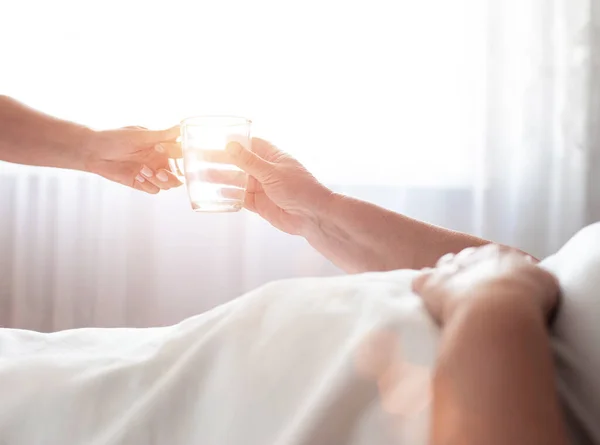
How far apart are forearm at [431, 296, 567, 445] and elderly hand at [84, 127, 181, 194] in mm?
1052

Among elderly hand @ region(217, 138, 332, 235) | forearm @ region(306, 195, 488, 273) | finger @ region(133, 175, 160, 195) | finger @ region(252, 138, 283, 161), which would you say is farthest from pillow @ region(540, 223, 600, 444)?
finger @ region(133, 175, 160, 195)

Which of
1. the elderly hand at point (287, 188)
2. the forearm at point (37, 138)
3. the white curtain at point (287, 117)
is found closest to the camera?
the elderly hand at point (287, 188)

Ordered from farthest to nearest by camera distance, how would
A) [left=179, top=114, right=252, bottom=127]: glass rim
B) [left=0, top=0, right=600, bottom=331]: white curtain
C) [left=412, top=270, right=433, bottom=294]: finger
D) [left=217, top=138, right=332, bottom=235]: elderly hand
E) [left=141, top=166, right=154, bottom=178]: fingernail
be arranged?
1. [left=0, top=0, right=600, bottom=331]: white curtain
2. [left=141, top=166, right=154, bottom=178]: fingernail
3. [left=217, top=138, right=332, bottom=235]: elderly hand
4. [left=179, top=114, right=252, bottom=127]: glass rim
5. [left=412, top=270, right=433, bottom=294]: finger

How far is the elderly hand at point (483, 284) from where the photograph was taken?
46cm

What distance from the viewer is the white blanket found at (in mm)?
452

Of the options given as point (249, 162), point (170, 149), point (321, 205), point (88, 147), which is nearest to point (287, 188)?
point (321, 205)

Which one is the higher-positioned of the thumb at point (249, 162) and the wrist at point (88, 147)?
the wrist at point (88, 147)

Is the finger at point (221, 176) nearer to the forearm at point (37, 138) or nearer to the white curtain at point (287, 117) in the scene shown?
the forearm at point (37, 138)

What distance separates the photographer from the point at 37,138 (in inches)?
55.2

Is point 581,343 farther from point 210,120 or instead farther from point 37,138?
point 37,138

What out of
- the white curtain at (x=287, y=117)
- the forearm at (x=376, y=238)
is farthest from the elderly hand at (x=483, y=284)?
the white curtain at (x=287, y=117)

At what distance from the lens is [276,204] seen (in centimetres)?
137

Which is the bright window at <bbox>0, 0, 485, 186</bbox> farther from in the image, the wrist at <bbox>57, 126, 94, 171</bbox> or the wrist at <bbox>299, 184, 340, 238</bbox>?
the wrist at <bbox>299, 184, 340, 238</bbox>

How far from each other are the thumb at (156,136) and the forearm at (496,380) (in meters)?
1.03
